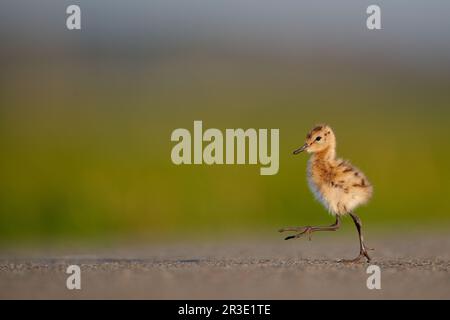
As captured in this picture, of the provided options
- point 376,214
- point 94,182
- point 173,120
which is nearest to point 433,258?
point 376,214

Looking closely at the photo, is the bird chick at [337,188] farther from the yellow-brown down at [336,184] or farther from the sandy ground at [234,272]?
the sandy ground at [234,272]

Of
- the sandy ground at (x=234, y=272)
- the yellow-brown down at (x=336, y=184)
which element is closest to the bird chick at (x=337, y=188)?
the yellow-brown down at (x=336, y=184)

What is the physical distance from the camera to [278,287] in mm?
9391

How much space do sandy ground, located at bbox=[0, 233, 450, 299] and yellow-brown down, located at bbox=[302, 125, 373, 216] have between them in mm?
473

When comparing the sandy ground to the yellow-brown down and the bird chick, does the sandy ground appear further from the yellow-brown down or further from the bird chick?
the yellow-brown down

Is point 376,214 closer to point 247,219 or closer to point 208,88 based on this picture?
point 247,219

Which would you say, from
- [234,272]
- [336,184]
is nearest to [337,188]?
[336,184]

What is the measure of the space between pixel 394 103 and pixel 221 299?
19.4 m

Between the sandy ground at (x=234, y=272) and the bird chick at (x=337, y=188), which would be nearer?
the sandy ground at (x=234, y=272)

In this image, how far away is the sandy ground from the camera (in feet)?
30.3

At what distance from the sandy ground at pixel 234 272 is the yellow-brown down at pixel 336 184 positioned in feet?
1.55

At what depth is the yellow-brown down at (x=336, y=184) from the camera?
10.9 metres

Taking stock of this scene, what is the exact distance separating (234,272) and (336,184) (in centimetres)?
130

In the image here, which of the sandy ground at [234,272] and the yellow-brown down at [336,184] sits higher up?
the yellow-brown down at [336,184]
